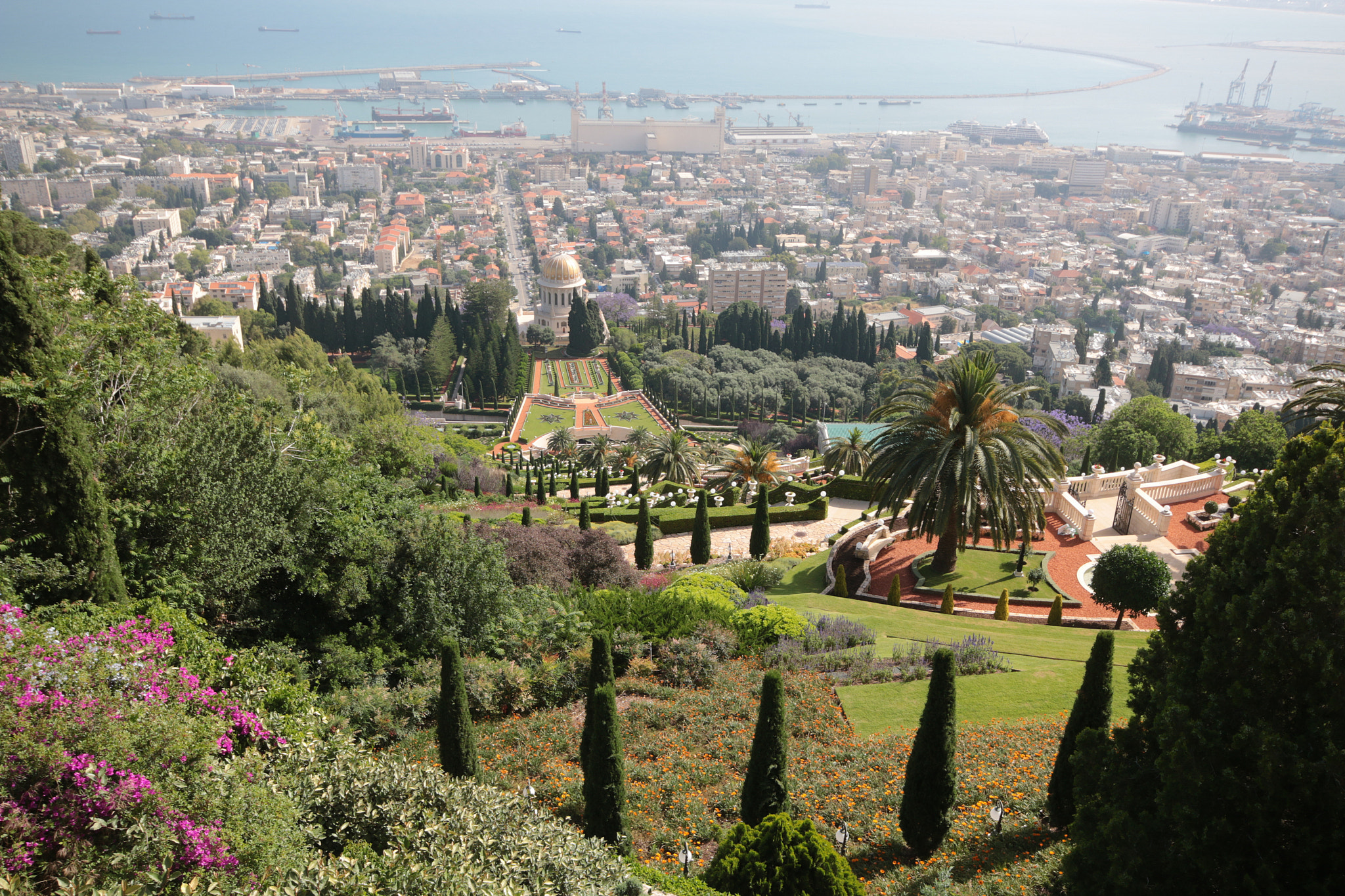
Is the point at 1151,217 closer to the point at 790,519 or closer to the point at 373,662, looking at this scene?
the point at 790,519

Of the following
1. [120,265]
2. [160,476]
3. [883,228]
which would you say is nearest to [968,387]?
[160,476]

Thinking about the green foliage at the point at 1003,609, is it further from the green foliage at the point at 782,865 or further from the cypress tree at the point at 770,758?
the green foliage at the point at 782,865

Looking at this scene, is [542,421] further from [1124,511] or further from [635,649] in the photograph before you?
[635,649]

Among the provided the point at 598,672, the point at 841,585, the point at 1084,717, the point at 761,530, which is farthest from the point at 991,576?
the point at 598,672

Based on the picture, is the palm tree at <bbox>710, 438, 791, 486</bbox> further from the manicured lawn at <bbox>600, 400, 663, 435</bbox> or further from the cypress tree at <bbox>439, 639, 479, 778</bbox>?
the manicured lawn at <bbox>600, 400, 663, 435</bbox>

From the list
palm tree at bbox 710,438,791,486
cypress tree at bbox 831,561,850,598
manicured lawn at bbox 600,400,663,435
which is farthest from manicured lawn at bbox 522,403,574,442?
cypress tree at bbox 831,561,850,598

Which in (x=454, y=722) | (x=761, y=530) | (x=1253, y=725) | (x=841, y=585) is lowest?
(x=761, y=530)

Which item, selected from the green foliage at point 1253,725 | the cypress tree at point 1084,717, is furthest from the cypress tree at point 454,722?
the green foliage at point 1253,725
